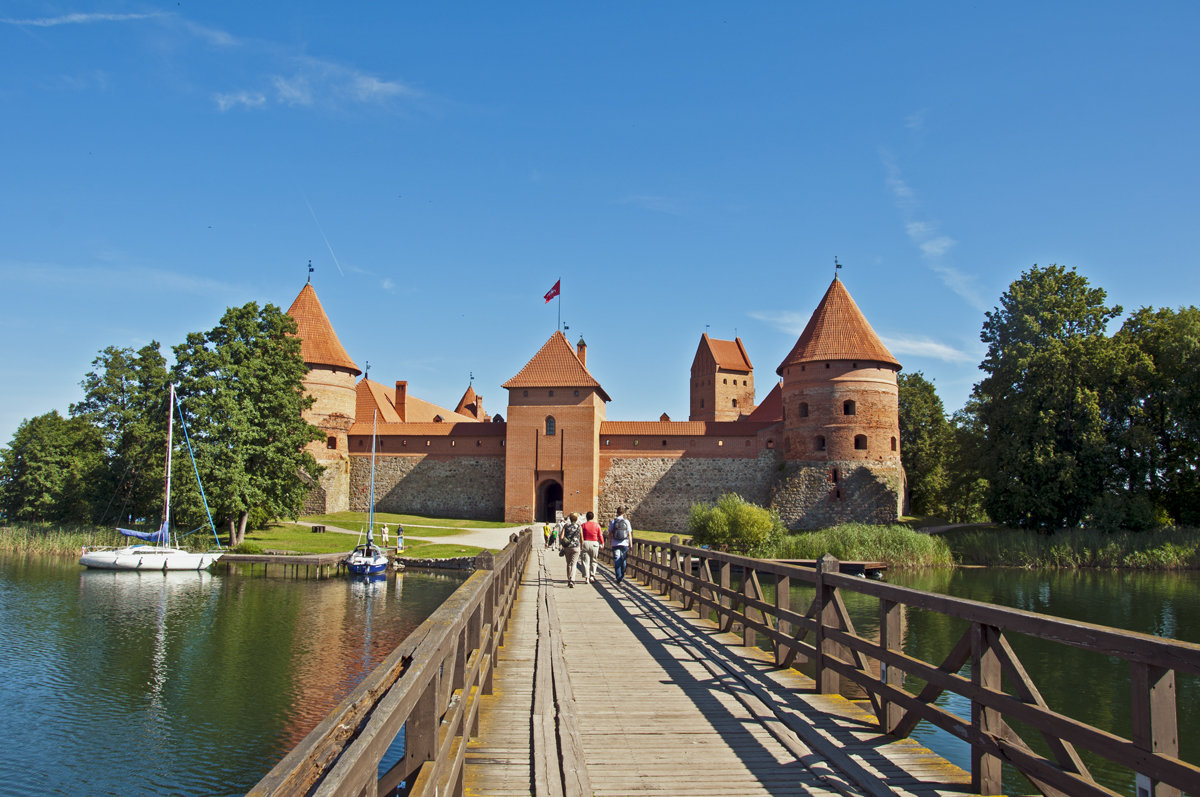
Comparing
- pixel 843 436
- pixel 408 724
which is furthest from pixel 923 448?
pixel 408 724

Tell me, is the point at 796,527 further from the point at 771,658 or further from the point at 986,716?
the point at 986,716

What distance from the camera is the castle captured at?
34969 millimetres

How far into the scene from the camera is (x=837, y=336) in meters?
35.7

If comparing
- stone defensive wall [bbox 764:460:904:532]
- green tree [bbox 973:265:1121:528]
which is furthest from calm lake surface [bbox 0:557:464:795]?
green tree [bbox 973:265:1121:528]

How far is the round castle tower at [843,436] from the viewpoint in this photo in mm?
34594

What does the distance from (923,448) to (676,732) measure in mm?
42570

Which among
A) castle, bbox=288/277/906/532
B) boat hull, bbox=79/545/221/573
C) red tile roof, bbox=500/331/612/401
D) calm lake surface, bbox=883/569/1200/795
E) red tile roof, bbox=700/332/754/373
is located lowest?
calm lake surface, bbox=883/569/1200/795

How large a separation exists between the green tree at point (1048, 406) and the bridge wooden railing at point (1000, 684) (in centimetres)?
2793

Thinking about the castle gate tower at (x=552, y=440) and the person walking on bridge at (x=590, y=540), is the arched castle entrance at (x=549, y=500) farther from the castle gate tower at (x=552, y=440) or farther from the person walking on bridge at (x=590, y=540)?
the person walking on bridge at (x=590, y=540)

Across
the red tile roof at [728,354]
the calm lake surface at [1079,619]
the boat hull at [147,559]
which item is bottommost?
the calm lake surface at [1079,619]

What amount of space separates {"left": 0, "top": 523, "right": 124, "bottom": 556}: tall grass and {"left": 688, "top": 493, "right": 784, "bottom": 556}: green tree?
70.6 ft

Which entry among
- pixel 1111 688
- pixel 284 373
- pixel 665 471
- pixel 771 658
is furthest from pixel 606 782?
pixel 665 471

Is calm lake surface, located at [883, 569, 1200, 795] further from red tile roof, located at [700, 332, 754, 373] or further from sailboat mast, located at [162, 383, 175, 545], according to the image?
red tile roof, located at [700, 332, 754, 373]

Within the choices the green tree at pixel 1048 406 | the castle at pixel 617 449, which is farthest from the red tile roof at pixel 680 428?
the green tree at pixel 1048 406
